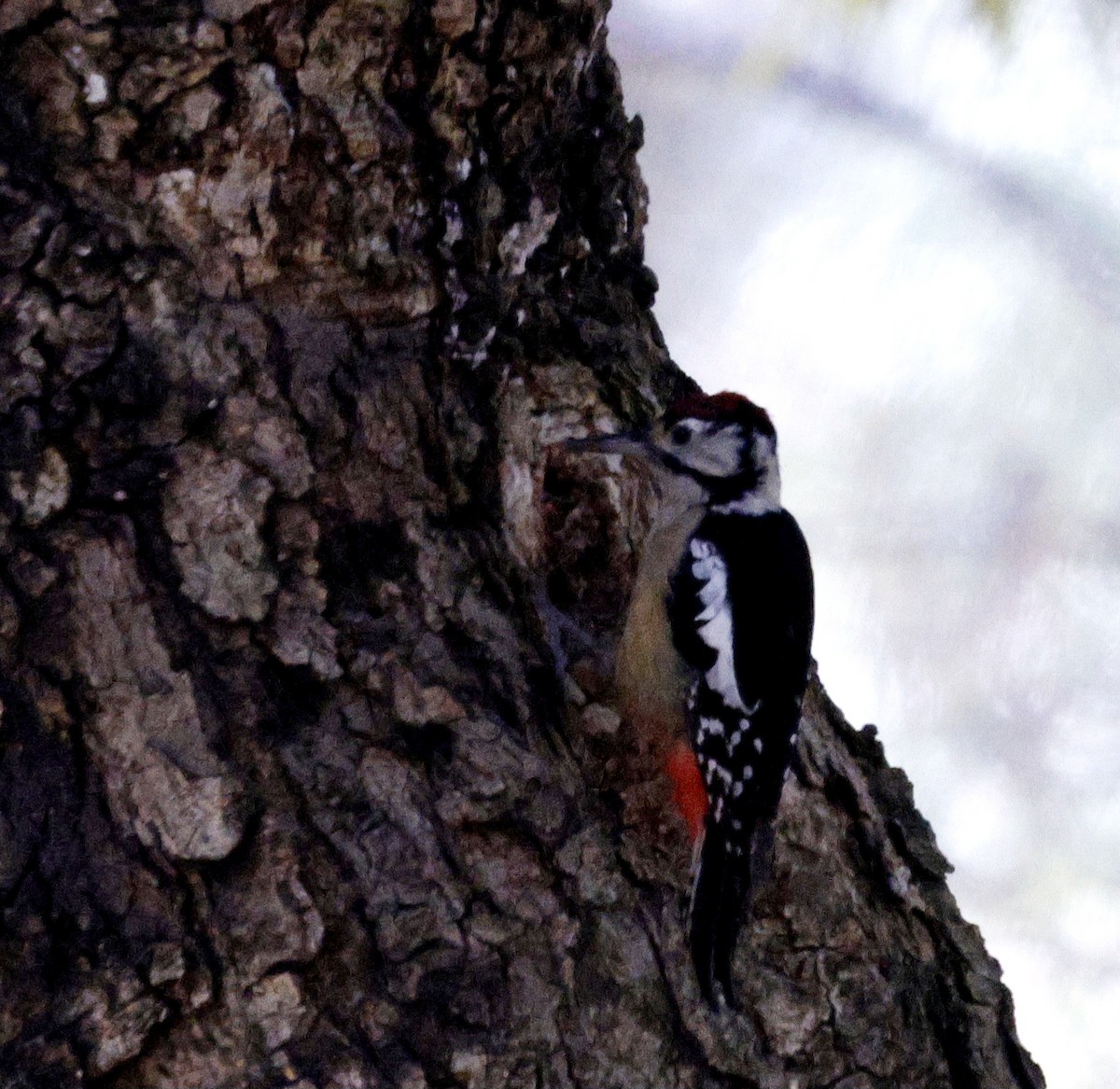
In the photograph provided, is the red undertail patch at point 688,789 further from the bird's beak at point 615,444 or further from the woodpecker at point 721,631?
the bird's beak at point 615,444

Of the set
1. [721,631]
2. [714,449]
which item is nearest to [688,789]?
[721,631]

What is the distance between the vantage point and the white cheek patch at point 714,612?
2.27 meters

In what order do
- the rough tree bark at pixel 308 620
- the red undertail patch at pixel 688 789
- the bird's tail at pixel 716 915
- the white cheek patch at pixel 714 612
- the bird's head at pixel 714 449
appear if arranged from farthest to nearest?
→ the white cheek patch at pixel 714 612 → the bird's head at pixel 714 449 → the red undertail patch at pixel 688 789 → the bird's tail at pixel 716 915 → the rough tree bark at pixel 308 620

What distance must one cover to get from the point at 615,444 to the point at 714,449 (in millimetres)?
361

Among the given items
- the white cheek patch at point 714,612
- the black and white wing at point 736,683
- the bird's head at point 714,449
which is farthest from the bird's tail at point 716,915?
the bird's head at point 714,449

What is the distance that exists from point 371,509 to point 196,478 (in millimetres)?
219

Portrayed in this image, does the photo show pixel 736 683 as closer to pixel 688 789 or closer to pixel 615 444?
pixel 688 789

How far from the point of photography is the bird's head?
6.96 feet

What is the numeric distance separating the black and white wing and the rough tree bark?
6 centimetres

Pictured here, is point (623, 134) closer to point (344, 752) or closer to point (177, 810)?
point (344, 752)

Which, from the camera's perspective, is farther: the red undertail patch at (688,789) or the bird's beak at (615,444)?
the bird's beak at (615,444)

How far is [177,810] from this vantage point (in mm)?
1438

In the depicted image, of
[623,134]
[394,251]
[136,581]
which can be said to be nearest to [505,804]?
[136,581]

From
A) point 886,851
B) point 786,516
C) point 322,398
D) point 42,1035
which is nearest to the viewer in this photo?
point 42,1035
